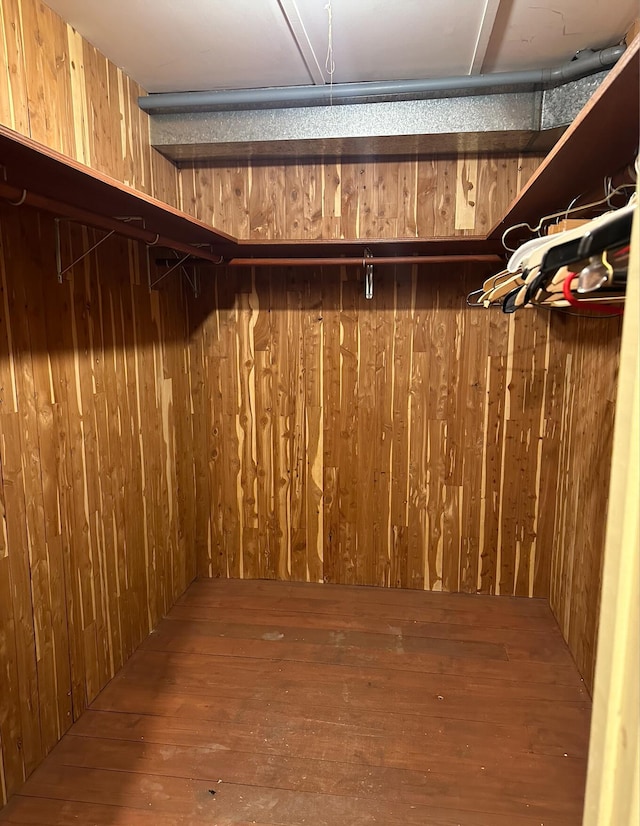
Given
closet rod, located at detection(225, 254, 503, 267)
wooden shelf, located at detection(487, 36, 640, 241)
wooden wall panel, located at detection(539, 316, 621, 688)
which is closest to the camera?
wooden shelf, located at detection(487, 36, 640, 241)

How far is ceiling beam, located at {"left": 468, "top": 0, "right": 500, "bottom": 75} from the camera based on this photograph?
2.01 metres

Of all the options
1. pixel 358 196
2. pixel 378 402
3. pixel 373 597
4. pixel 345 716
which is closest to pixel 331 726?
pixel 345 716

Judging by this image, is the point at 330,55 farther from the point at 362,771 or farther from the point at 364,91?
the point at 362,771

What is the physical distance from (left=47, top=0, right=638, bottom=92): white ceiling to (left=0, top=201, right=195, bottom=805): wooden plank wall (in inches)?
31.5

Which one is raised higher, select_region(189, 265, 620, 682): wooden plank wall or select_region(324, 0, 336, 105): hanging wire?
select_region(324, 0, 336, 105): hanging wire

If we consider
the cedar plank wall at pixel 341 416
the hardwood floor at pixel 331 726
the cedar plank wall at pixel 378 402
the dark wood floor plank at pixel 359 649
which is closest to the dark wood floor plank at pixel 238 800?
the hardwood floor at pixel 331 726

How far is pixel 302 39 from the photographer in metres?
2.26

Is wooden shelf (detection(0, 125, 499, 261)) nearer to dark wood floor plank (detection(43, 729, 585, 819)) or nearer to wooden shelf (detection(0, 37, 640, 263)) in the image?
wooden shelf (detection(0, 37, 640, 263))

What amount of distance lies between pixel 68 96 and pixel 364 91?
129 cm

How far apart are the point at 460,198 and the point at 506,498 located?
1.73 meters

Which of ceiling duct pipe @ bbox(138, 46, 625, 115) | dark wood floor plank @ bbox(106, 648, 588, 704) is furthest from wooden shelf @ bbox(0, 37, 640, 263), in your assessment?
dark wood floor plank @ bbox(106, 648, 588, 704)

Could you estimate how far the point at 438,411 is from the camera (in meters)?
3.27

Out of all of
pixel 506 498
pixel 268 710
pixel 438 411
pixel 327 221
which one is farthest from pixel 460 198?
pixel 268 710

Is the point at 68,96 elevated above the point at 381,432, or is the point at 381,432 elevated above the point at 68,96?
the point at 68,96
